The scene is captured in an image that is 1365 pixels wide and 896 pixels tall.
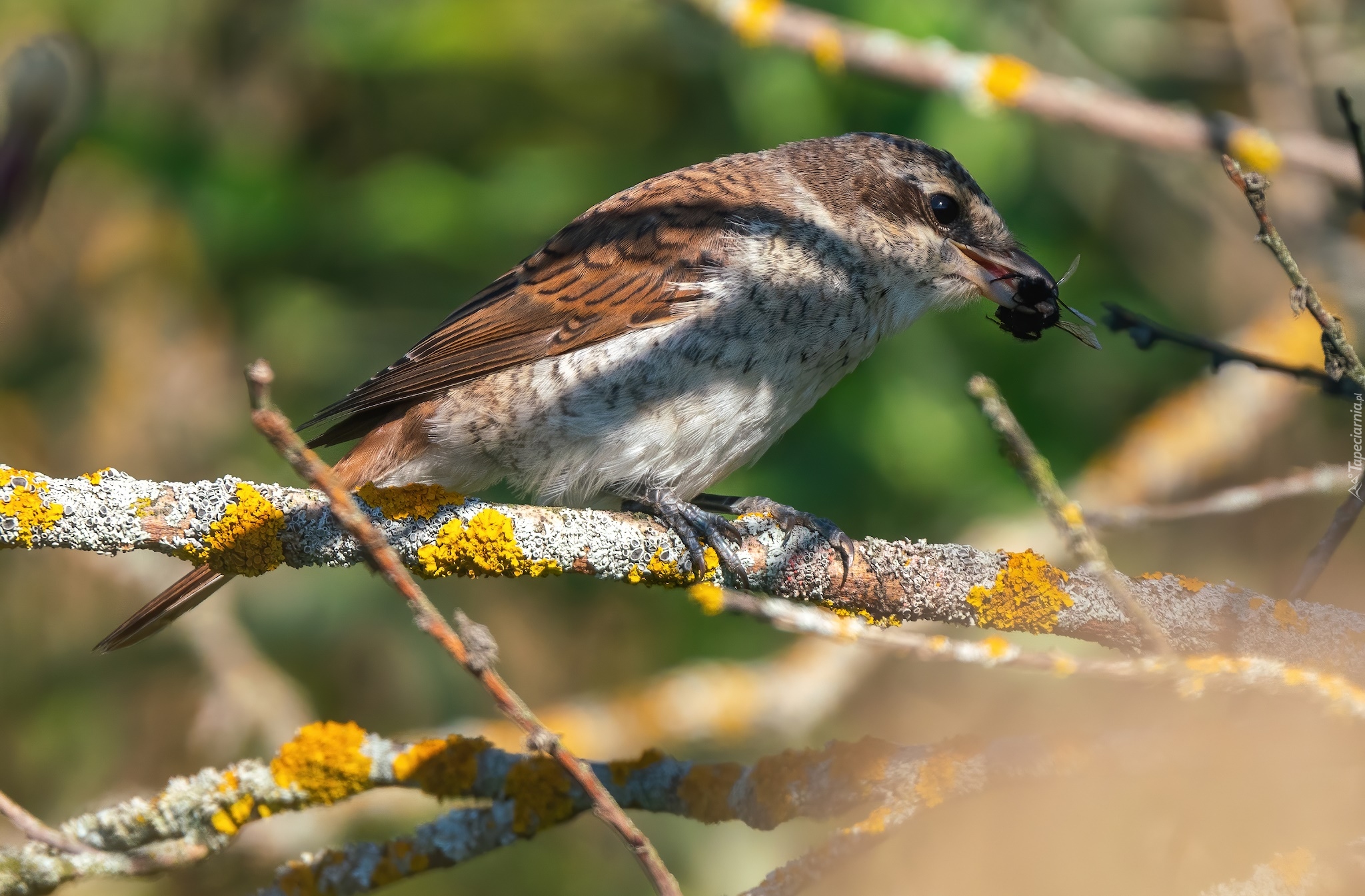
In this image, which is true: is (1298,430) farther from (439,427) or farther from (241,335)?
(241,335)

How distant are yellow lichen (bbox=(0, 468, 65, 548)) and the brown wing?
1.25 metres

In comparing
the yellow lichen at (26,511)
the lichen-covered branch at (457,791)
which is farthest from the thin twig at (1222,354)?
the yellow lichen at (26,511)

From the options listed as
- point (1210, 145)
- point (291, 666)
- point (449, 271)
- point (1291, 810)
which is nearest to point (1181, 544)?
point (1210, 145)

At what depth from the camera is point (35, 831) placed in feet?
7.07

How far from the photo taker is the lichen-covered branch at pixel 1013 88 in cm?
323

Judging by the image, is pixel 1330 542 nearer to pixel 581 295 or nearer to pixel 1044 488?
pixel 1044 488

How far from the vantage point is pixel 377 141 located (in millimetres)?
5199

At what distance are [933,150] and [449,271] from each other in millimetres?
2066

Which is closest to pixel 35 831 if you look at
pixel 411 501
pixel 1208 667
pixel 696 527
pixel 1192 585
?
pixel 411 501

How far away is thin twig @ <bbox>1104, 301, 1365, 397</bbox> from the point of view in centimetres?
218

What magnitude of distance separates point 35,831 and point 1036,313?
271 centimetres

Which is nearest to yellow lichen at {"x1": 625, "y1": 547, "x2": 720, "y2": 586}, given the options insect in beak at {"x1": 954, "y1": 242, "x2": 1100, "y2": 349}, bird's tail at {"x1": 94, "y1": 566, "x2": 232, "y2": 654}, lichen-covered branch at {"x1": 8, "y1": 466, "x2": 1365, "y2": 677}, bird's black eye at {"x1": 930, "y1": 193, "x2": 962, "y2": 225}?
lichen-covered branch at {"x1": 8, "y1": 466, "x2": 1365, "y2": 677}

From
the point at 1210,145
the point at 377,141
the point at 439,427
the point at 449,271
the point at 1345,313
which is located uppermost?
the point at 377,141

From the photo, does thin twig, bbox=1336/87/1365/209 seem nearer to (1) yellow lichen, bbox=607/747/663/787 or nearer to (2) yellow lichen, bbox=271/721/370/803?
(1) yellow lichen, bbox=607/747/663/787
